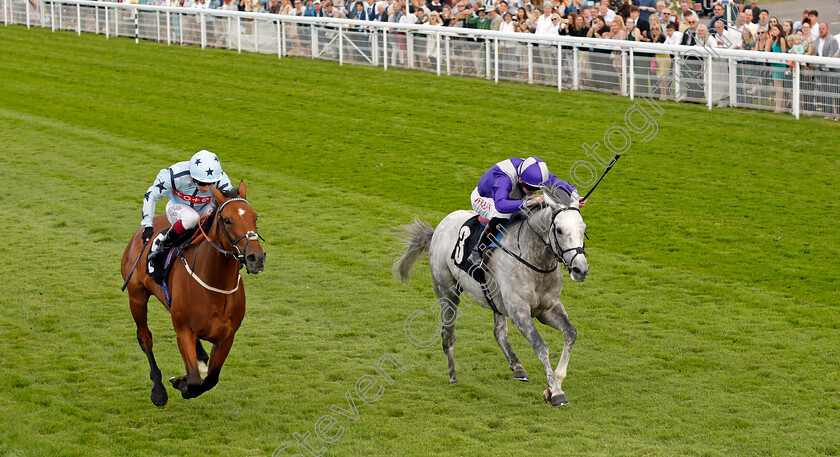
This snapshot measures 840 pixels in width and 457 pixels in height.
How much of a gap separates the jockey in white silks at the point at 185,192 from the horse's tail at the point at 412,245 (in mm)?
1695

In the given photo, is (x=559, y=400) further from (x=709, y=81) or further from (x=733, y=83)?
(x=709, y=81)

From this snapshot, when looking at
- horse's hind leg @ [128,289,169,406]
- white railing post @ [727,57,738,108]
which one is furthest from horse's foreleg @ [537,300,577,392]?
white railing post @ [727,57,738,108]

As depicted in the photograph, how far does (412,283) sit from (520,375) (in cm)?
271

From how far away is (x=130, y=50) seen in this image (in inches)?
917

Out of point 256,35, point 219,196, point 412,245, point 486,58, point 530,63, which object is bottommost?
point 412,245

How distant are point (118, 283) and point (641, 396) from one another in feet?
17.8

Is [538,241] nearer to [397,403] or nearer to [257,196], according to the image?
[397,403]

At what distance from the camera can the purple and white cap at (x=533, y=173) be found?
6621 mm

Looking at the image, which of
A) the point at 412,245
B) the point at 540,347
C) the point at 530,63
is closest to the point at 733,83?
the point at 530,63

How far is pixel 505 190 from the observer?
260 inches

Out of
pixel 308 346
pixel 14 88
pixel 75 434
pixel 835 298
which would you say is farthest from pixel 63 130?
pixel 835 298

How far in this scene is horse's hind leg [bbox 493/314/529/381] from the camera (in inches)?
273

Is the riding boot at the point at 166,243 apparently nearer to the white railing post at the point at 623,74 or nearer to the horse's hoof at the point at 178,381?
the horse's hoof at the point at 178,381

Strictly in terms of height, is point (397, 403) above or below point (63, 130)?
below
